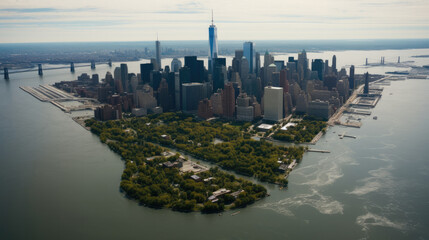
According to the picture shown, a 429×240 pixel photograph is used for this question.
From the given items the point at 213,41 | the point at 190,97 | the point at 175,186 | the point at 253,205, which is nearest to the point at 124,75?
the point at 190,97

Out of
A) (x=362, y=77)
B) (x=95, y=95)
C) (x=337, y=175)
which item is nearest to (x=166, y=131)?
(x=337, y=175)

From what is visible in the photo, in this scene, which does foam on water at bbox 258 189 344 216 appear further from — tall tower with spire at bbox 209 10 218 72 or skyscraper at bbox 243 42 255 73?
tall tower with spire at bbox 209 10 218 72

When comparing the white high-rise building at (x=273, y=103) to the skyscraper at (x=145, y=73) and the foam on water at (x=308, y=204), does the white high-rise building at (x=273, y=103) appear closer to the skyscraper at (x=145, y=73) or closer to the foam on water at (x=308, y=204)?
the foam on water at (x=308, y=204)

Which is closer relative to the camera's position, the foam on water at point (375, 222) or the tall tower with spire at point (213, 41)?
the foam on water at point (375, 222)

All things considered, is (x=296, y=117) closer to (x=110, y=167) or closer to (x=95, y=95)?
(x=110, y=167)

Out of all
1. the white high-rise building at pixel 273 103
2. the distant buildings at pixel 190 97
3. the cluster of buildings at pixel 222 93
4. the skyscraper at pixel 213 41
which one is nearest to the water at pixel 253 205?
the white high-rise building at pixel 273 103

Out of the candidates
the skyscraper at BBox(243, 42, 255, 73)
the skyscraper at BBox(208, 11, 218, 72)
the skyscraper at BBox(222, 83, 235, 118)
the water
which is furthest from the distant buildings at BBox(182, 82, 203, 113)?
the skyscraper at BBox(208, 11, 218, 72)
